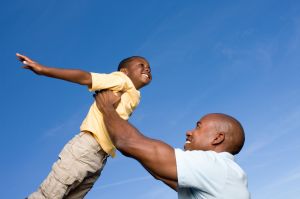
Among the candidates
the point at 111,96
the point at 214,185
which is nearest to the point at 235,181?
the point at 214,185

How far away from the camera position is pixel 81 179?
210 inches

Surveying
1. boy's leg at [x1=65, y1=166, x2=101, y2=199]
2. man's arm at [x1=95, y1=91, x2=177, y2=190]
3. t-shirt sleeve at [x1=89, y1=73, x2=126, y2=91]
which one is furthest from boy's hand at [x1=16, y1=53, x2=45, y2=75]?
boy's leg at [x1=65, y1=166, x2=101, y2=199]

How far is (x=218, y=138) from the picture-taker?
13.5 feet

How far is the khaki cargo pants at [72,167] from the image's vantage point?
521 cm

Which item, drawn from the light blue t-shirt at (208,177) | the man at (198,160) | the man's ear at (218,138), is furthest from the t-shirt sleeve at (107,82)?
the light blue t-shirt at (208,177)

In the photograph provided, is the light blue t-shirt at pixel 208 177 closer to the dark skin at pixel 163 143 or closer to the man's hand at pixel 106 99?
the dark skin at pixel 163 143

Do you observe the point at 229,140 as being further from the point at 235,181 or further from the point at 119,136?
the point at 119,136

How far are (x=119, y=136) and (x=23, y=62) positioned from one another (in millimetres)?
1574

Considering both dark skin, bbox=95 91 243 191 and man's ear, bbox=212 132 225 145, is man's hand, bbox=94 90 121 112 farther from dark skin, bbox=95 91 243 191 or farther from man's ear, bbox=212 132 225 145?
man's ear, bbox=212 132 225 145

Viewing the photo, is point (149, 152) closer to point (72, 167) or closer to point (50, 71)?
point (50, 71)

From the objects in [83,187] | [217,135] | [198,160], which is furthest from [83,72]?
[198,160]

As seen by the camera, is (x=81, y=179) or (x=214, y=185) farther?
(x=81, y=179)

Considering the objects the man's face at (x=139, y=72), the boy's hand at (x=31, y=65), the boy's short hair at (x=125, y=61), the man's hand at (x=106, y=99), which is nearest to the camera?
the boy's hand at (x=31, y=65)

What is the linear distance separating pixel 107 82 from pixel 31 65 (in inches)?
37.9
